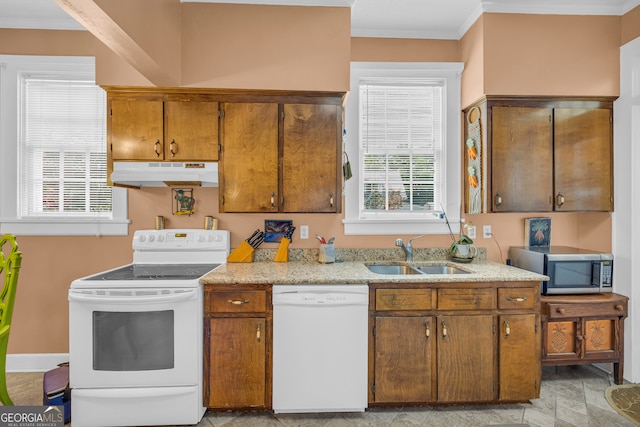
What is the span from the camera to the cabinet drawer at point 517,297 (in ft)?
7.42

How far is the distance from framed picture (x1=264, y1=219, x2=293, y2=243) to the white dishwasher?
769 mm

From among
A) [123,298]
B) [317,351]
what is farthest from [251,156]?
[317,351]

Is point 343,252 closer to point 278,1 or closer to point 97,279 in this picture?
point 97,279

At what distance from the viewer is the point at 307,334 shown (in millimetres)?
2172

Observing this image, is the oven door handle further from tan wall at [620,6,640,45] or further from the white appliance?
tan wall at [620,6,640,45]

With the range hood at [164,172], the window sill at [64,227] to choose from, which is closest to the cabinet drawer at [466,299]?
the range hood at [164,172]

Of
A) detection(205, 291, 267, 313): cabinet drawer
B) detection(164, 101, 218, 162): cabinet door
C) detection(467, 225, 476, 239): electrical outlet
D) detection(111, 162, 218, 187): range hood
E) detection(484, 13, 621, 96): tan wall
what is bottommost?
detection(205, 291, 267, 313): cabinet drawer

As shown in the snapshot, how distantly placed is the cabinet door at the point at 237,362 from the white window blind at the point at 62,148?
1.64 m

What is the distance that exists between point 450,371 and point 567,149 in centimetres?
202

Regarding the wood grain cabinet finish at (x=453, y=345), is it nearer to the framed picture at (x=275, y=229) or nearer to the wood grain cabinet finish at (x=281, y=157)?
the wood grain cabinet finish at (x=281, y=157)

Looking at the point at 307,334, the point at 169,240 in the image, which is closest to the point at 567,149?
the point at 307,334

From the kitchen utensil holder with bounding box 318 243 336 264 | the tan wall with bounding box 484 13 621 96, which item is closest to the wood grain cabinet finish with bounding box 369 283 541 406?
the kitchen utensil holder with bounding box 318 243 336 264

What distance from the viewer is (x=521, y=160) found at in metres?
2.67

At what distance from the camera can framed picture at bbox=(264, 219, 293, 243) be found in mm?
2891
